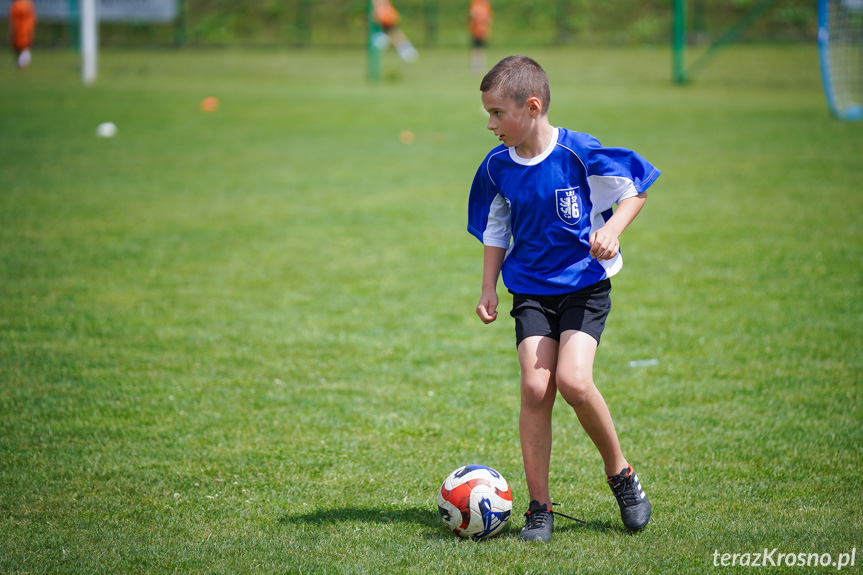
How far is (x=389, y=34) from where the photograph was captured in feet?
96.0

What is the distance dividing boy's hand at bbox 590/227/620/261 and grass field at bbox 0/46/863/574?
114 cm

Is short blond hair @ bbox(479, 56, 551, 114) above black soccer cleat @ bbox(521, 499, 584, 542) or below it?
above

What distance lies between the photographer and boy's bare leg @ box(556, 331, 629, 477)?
127 inches

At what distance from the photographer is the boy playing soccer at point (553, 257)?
331 cm

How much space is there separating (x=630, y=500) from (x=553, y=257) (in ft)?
3.37

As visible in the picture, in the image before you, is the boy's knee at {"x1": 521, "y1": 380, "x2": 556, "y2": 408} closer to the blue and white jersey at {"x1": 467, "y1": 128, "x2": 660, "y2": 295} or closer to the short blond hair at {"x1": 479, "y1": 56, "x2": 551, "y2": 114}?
the blue and white jersey at {"x1": 467, "y1": 128, "x2": 660, "y2": 295}

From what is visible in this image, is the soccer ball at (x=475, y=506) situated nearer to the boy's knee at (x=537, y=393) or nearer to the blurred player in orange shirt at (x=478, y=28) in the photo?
the boy's knee at (x=537, y=393)

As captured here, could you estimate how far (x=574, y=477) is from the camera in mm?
3984

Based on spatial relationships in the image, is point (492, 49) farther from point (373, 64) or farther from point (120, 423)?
point (120, 423)

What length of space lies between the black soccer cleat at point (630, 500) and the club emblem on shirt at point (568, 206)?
3.43 feet

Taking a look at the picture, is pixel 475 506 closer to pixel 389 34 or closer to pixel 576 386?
pixel 576 386

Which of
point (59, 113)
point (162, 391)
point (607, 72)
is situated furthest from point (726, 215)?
point (607, 72)

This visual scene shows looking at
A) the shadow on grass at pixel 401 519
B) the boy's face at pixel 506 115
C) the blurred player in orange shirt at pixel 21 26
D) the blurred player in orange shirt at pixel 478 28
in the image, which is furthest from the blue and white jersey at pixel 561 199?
the blurred player in orange shirt at pixel 21 26

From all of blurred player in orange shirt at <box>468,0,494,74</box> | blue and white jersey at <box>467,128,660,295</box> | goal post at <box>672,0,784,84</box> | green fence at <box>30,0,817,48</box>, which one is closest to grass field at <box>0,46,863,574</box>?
blue and white jersey at <box>467,128,660,295</box>
